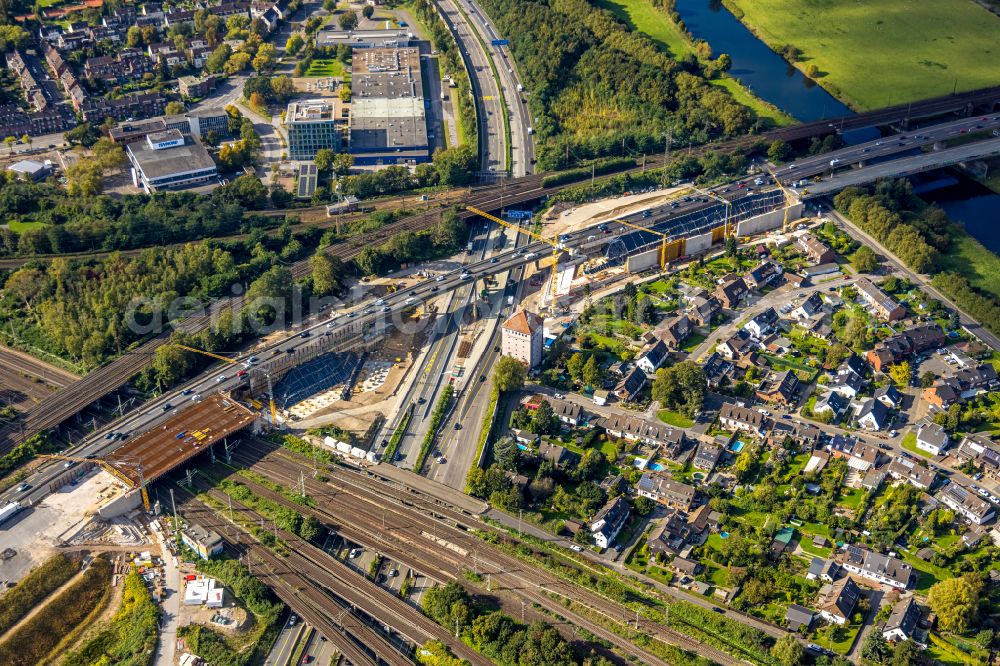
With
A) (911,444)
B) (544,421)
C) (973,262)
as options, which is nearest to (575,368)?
(544,421)

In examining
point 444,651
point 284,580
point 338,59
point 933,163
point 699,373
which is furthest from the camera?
point 338,59

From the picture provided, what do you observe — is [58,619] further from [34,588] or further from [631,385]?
[631,385]

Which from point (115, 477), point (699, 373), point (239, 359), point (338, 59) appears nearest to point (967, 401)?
point (699, 373)

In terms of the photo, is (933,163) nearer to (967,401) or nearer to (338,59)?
(967,401)

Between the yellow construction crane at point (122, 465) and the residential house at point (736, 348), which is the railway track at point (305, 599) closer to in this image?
the yellow construction crane at point (122, 465)

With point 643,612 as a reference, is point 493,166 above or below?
above

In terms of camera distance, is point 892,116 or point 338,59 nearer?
point 892,116
